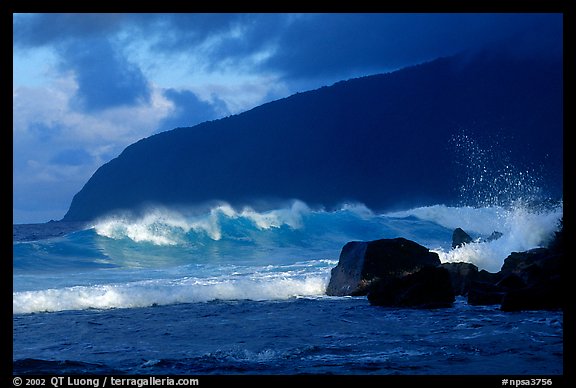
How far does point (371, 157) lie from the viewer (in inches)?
2844

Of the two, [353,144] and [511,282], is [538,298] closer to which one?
[511,282]

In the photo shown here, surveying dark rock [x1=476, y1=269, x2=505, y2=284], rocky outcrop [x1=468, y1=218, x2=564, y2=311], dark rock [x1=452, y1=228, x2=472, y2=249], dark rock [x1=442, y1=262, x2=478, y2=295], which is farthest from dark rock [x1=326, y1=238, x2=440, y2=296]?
dark rock [x1=452, y1=228, x2=472, y2=249]

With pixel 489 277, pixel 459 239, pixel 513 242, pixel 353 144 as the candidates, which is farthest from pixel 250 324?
pixel 353 144

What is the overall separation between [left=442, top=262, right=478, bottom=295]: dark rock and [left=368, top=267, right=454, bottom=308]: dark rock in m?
1.41

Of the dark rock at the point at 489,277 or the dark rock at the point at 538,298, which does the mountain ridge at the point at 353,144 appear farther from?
the dark rock at the point at 538,298

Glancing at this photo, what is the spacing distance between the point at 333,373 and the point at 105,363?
3.00 meters

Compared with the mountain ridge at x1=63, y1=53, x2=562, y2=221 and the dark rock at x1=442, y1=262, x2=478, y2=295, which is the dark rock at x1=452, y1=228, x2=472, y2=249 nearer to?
the dark rock at x1=442, y1=262, x2=478, y2=295

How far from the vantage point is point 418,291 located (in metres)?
13.5

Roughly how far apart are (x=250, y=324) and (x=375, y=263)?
4.81 meters

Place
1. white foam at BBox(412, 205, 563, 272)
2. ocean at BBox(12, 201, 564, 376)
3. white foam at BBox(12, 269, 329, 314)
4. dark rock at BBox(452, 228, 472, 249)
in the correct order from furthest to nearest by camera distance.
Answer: dark rock at BBox(452, 228, 472, 249), white foam at BBox(412, 205, 563, 272), white foam at BBox(12, 269, 329, 314), ocean at BBox(12, 201, 564, 376)


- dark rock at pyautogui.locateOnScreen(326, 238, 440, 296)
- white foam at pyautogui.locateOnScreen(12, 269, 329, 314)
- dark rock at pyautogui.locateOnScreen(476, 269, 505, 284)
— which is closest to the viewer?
dark rock at pyautogui.locateOnScreen(476, 269, 505, 284)

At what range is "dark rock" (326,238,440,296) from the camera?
51.9ft
